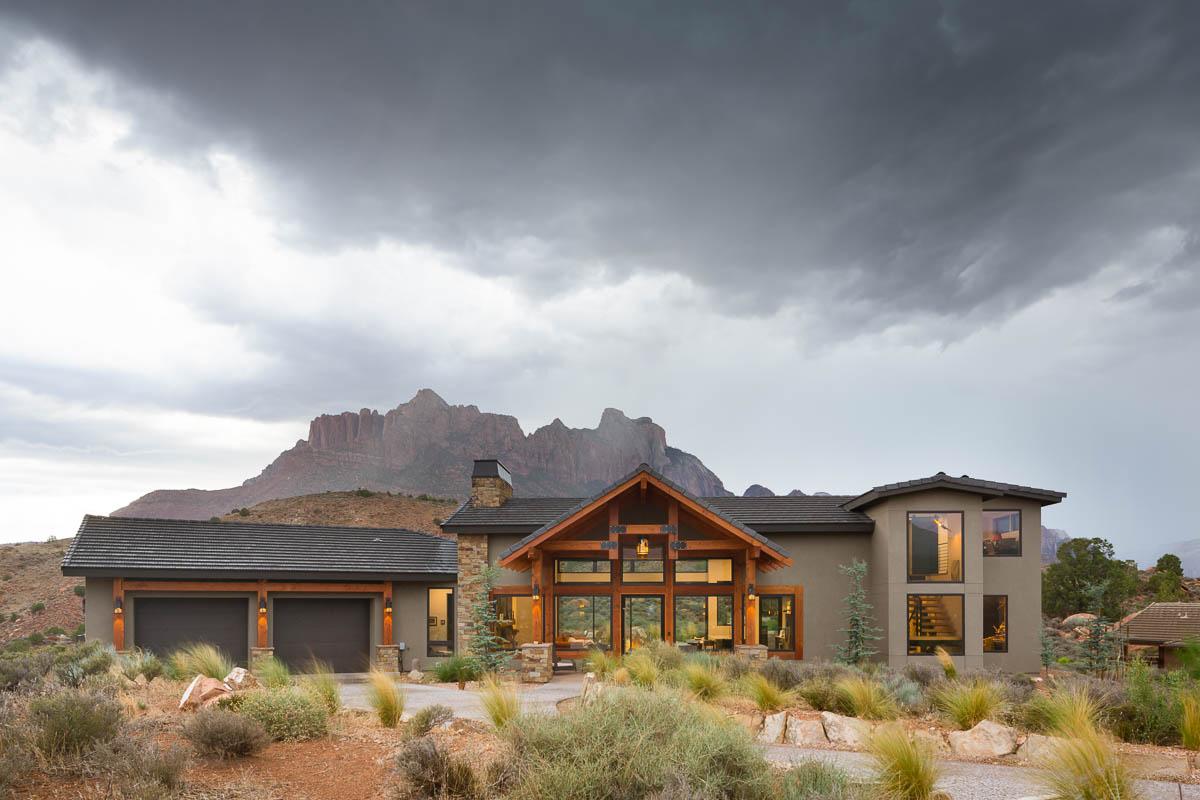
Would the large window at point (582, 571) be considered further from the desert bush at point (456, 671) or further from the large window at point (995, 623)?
the large window at point (995, 623)

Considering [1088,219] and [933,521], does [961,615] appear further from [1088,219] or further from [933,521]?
[1088,219]

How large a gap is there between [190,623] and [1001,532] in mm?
20618

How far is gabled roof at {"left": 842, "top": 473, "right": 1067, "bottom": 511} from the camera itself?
17031mm

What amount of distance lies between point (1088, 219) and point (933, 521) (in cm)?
1170

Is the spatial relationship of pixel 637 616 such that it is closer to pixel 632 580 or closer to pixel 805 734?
pixel 632 580

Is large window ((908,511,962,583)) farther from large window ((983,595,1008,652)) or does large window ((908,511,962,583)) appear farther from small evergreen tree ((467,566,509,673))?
small evergreen tree ((467,566,509,673))

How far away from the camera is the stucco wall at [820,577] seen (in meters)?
18.2

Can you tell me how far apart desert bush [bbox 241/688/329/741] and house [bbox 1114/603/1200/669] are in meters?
24.1

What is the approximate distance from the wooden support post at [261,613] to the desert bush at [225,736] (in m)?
12.7

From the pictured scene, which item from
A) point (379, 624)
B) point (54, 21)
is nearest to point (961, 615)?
point (379, 624)

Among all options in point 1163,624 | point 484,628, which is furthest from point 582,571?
point 1163,624

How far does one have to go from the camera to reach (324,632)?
19.2 metres

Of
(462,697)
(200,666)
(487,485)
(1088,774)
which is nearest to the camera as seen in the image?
(1088,774)

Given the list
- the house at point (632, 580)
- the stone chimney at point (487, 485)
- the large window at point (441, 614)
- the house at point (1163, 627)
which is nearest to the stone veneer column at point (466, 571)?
the house at point (632, 580)
